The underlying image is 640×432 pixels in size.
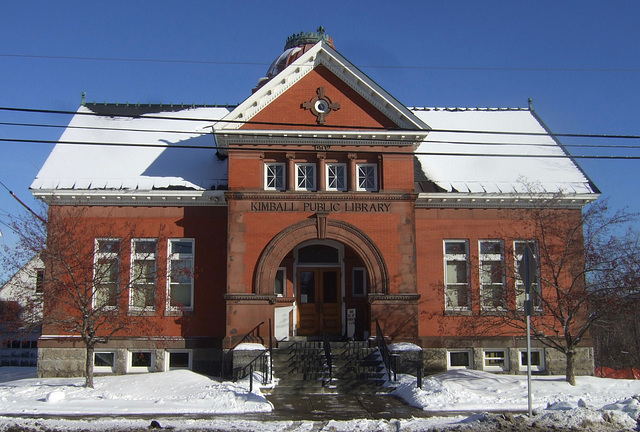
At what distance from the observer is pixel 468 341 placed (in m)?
20.0

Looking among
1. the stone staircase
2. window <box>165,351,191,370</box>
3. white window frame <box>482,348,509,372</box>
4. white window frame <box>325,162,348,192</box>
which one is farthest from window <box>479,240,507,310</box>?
window <box>165,351,191,370</box>

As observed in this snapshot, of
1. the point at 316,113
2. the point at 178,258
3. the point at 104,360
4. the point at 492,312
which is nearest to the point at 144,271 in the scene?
the point at 178,258

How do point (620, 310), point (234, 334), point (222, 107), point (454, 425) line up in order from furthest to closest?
point (222, 107) → point (234, 334) → point (620, 310) → point (454, 425)

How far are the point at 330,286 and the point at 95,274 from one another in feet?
25.1

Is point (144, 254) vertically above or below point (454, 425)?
above

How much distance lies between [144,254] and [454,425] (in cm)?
1229

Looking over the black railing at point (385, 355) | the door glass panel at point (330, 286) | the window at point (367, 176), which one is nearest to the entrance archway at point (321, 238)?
the black railing at point (385, 355)

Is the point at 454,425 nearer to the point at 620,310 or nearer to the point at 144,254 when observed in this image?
the point at 620,310

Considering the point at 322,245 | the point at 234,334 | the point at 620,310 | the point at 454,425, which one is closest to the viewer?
the point at 454,425

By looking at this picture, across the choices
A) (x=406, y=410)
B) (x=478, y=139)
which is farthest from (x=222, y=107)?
(x=406, y=410)

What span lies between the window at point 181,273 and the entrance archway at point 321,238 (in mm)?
2617

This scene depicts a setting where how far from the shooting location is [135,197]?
20031mm

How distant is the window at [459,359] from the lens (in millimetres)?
20094

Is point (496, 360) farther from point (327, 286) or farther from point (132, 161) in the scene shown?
point (132, 161)
